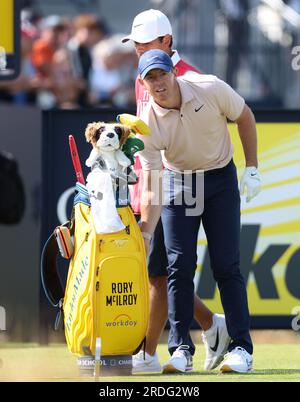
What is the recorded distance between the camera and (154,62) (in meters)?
6.98

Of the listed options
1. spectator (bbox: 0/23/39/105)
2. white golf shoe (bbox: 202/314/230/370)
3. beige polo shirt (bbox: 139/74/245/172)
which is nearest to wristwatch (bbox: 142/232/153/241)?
beige polo shirt (bbox: 139/74/245/172)

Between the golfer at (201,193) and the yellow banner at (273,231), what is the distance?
1.83 meters

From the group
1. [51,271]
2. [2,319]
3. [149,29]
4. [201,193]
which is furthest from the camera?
[2,319]

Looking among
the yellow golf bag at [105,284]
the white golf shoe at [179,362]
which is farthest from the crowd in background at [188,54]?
the yellow golf bag at [105,284]

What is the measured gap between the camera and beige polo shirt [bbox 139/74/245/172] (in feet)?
23.7

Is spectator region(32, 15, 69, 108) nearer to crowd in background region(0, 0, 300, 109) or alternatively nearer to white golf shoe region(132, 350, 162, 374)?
crowd in background region(0, 0, 300, 109)

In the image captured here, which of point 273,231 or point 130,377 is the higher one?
point 273,231

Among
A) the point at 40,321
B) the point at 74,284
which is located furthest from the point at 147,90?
the point at 40,321

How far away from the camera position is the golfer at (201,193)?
23.8ft

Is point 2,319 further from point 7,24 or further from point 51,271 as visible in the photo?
point 7,24

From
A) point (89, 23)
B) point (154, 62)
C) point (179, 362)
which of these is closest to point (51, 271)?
point (179, 362)

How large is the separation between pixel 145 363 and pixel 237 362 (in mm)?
675

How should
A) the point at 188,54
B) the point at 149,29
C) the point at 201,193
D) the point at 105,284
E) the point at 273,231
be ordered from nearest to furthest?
the point at 105,284 < the point at 201,193 < the point at 149,29 < the point at 273,231 < the point at 188,54

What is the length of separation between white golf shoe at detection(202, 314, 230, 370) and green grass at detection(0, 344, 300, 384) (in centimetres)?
9
